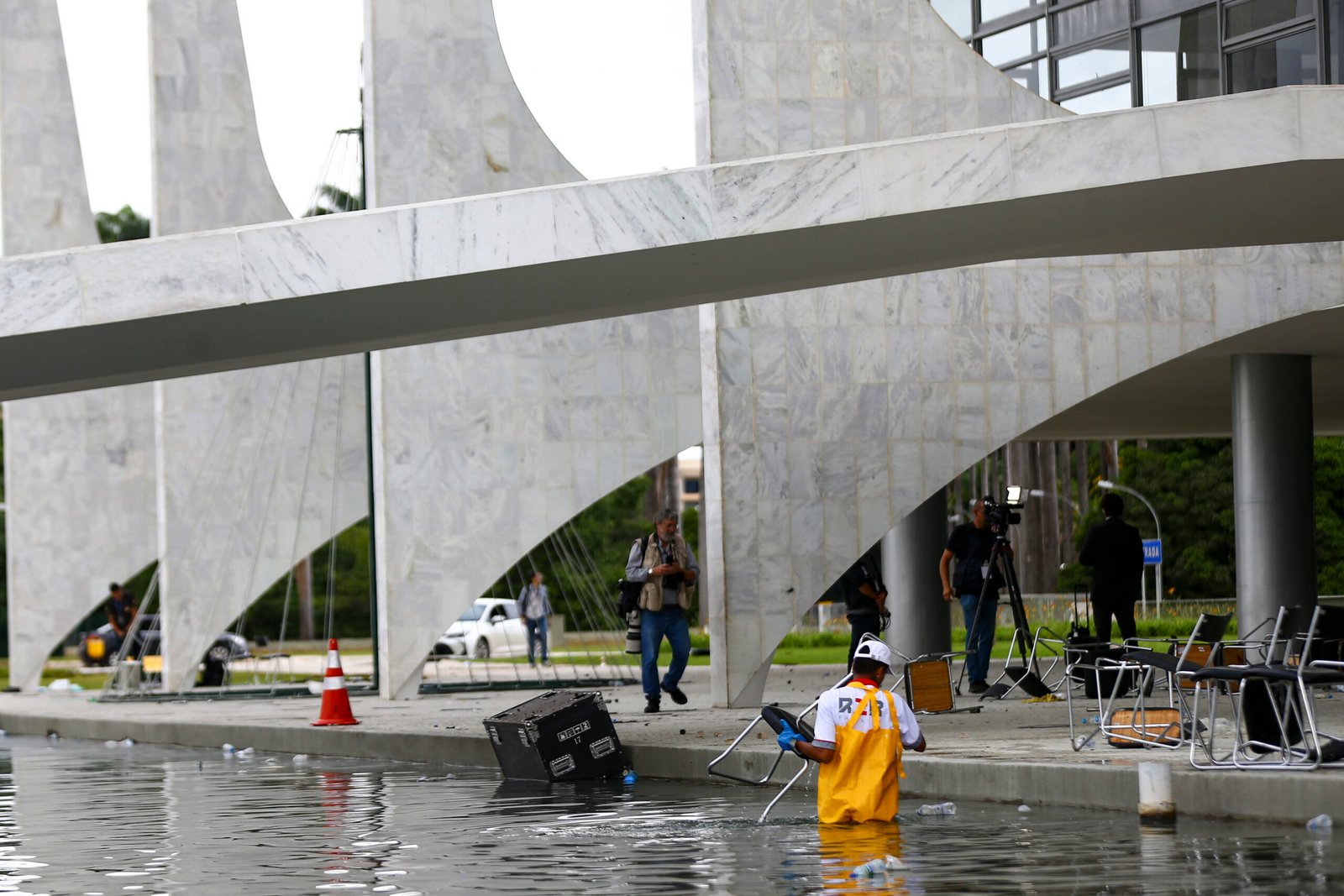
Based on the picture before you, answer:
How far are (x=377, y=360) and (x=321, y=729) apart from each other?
20.4 ft

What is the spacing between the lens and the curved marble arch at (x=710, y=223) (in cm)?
1099

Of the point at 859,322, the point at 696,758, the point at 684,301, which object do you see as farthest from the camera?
the point at 859,322

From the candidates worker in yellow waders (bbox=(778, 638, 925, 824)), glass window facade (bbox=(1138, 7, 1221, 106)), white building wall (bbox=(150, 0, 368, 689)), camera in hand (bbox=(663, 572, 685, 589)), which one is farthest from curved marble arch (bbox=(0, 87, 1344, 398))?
white building wall (bbox=(150, 0, 368, 689))

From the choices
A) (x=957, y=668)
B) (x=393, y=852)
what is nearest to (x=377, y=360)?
(x=957, y=668)

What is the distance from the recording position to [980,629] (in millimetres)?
16828

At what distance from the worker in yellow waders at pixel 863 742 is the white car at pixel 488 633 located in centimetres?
Result: 3484

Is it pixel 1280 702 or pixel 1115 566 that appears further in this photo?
pixel 1115 566

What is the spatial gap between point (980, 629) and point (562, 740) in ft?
18.4

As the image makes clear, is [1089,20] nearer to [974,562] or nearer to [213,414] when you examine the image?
[974,562]

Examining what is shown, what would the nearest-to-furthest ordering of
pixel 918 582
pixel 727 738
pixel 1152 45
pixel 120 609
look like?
pixel 727 738
pixel 1152 45
pixel 918 582
pixel 120 609

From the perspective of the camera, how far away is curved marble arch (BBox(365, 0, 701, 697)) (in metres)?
21.4

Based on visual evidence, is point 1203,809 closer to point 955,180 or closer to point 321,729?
point 955,180

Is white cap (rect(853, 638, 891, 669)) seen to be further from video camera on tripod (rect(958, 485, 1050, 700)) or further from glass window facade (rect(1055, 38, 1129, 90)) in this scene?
glass window facade (rect(1055, 38, 1129, 90))

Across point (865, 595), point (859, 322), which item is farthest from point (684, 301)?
point (865, 595)
